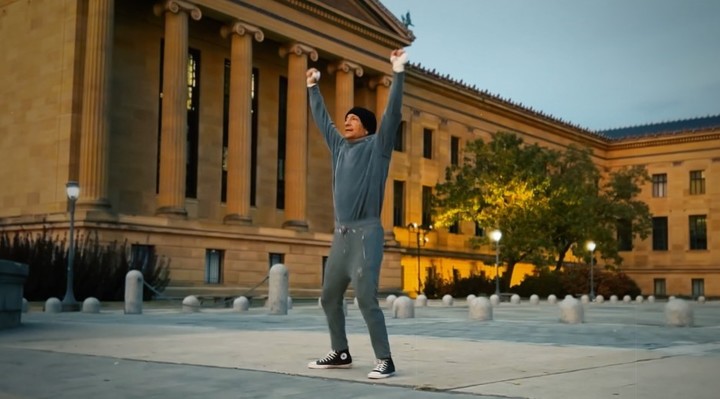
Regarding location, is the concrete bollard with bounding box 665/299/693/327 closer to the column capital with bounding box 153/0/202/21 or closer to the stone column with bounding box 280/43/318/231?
the column capital with bounding box 153/0/202/21

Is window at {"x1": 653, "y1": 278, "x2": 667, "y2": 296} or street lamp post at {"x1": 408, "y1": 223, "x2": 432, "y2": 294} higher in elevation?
street lamp post at {"x1": 408, "y1": 223, "x2": 432, "y2": 294}

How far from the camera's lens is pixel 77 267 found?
28.1 metres

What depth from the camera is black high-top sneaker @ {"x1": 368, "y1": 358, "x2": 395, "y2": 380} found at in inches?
263

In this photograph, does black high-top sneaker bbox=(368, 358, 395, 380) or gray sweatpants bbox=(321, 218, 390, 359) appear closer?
black high-top sneaker bbox=(368, 358, 395, 380)

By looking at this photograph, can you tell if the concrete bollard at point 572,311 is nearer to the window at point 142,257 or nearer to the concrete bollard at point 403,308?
the concrete bollard at point 403,308

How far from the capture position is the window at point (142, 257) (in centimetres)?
3059

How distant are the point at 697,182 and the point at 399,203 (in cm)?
3237

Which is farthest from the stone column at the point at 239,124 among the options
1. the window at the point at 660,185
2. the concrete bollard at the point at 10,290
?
the window at the point at 660,185

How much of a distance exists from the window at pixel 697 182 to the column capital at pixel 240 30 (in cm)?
4779

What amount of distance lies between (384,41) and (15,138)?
21.9m

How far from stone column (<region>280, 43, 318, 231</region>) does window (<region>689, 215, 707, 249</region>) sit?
1730 inches

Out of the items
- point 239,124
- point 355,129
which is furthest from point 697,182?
point 355,129

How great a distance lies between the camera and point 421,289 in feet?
171

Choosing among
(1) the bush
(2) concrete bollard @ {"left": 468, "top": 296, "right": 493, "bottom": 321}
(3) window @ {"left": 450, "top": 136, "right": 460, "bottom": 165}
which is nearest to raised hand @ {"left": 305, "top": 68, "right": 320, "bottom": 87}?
(2) concrete bollard @ {"left": 468, "top": 296, "right": 493, "bottom": 321}
